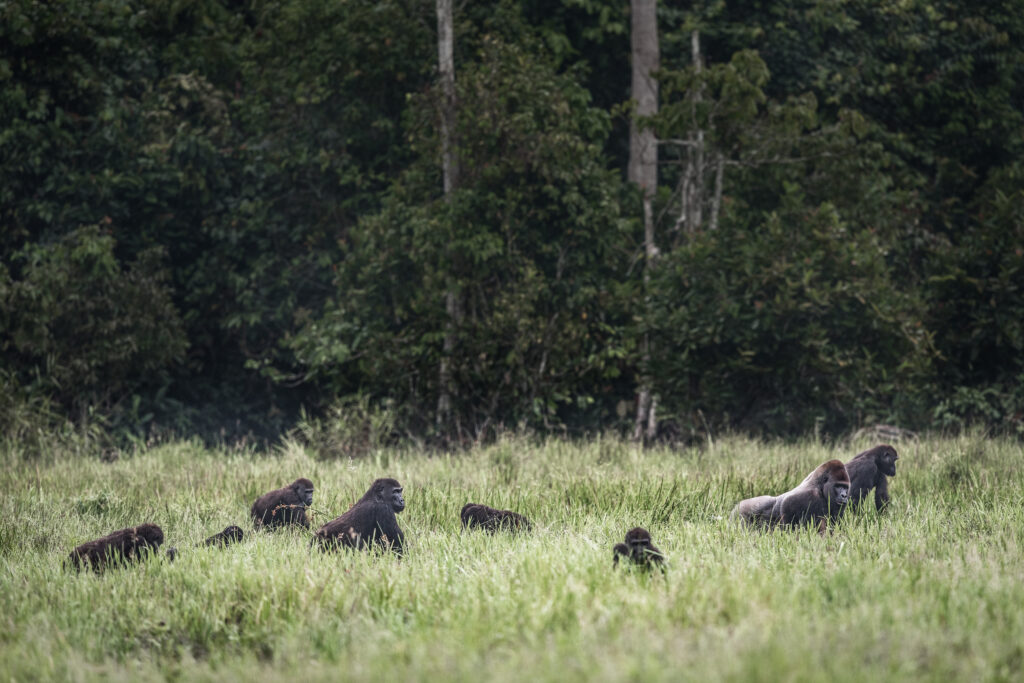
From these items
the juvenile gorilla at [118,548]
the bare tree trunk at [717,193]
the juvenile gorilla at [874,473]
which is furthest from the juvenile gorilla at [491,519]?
the bare tree trunk at [717,193]

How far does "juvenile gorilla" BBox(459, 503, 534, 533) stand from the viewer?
6.57 meters

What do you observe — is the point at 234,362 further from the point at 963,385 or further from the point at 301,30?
the point at 963,385

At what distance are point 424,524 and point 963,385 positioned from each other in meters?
10.3

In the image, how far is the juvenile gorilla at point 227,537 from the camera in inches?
246

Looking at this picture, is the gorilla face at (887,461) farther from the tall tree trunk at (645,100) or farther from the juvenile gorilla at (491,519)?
the tall tree trunk at (645,100)

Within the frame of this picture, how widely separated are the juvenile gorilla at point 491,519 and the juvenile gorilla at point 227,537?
5.04 feet

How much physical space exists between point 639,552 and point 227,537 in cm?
292

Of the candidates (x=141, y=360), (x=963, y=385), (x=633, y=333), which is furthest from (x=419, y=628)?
(x=141, y=360)

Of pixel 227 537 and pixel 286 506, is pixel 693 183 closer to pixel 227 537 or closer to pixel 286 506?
pixel 286 506

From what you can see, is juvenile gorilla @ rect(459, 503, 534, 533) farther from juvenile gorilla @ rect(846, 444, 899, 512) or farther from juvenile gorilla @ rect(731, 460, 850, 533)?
juvenile gorilla @ rect(846, 444, 899, 512)

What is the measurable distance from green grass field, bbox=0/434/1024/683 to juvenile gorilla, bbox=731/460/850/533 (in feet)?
0.51

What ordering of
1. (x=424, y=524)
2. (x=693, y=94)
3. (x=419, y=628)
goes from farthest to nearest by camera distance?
1. (x=693, y=94)
2. (x=424, y=524)
3. (x=419, y=628)

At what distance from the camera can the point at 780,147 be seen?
14992mm

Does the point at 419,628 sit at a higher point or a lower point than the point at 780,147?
lower
